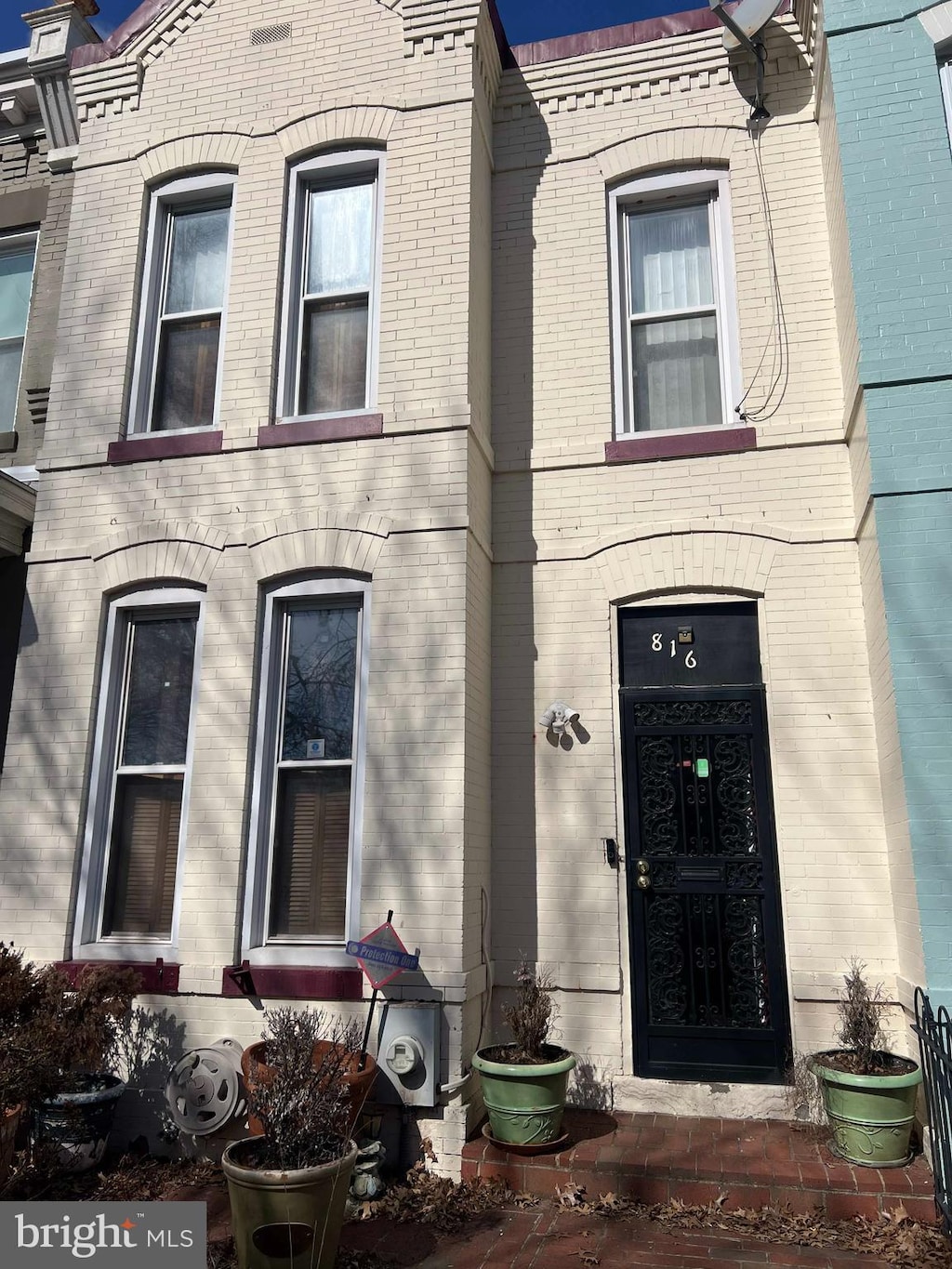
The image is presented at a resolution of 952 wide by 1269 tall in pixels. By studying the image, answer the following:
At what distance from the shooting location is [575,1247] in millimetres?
4375

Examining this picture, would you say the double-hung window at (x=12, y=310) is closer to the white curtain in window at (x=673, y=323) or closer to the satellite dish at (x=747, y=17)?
the white curtain in window at (x=673, y=323)

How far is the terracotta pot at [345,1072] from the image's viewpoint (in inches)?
196

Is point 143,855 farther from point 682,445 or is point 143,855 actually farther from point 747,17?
point 747,17

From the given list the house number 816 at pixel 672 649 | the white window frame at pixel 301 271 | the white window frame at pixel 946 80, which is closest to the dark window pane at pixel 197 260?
the white window frame at pixel 301 271

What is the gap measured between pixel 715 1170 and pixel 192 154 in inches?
308

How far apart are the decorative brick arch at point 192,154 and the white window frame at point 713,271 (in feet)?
9.72

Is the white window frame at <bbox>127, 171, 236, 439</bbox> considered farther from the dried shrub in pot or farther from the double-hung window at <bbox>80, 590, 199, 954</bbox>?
the dried shrub in pot

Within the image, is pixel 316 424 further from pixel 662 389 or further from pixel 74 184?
pixel 74 184

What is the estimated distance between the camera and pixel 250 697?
6.32 meters

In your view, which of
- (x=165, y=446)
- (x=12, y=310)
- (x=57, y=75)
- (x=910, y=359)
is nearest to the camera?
(x=910, y=359)

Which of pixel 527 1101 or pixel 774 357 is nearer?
pixel 527 1101

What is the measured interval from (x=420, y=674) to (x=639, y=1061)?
2773mm

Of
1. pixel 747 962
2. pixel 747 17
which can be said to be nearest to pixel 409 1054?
pixel 747 962

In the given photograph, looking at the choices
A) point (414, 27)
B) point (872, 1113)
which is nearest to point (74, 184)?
point (414, 27)
